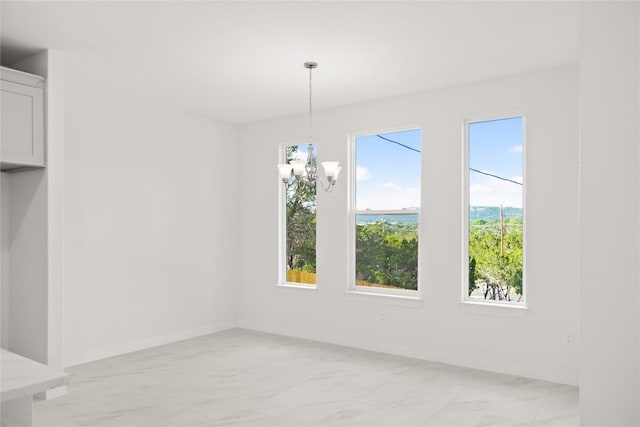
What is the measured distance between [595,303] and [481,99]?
2.81 meters

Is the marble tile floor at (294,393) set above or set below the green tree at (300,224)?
below

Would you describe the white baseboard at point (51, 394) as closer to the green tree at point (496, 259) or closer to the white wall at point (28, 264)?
the white wall at point (28, 264)

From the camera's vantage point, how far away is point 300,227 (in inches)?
235

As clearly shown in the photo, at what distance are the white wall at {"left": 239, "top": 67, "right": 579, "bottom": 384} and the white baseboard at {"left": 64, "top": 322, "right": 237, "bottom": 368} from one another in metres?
0.47

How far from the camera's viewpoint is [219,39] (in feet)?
11.5

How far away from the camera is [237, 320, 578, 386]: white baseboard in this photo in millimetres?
4098

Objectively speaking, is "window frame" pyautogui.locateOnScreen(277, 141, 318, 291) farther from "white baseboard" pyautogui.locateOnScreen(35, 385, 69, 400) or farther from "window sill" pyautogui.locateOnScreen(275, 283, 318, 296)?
"white baseboard" pyautogui.locateOnScreen(35, 385, 69, 400)

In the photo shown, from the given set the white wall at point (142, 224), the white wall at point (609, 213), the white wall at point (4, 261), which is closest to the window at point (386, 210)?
the white wall at point (142, 224)

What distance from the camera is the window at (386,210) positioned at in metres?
5.07

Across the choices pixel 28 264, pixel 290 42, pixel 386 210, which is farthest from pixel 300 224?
pixel 28 264

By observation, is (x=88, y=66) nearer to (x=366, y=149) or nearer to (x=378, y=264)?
(x=366, y=149)

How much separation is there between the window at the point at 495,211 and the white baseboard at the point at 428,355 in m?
0.57

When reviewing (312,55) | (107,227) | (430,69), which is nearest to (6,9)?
(312,55)

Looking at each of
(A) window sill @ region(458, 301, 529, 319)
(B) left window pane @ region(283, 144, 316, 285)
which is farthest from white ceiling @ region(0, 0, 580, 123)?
(A) window sill @ region(458, 301, 529, 319)
